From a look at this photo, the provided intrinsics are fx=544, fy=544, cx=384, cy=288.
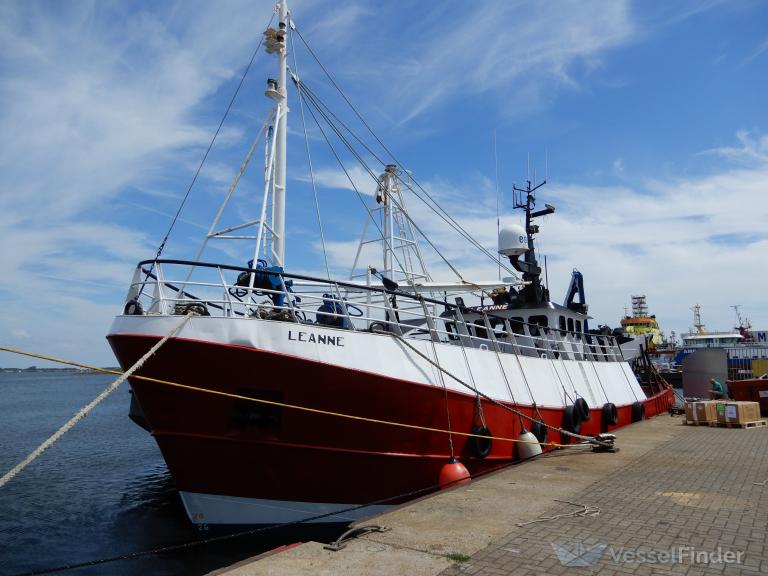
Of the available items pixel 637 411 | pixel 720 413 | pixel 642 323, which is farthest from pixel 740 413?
pixel 642 323

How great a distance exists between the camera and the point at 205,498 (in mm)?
8203

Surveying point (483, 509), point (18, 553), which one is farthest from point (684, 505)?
point (18, 553)

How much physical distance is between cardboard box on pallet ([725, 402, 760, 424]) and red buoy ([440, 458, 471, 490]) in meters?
10.6

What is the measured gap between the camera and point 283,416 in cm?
790

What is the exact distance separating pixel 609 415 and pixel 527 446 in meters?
5.41

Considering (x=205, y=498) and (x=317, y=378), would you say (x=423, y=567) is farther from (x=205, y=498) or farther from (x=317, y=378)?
(x=205, y=498)

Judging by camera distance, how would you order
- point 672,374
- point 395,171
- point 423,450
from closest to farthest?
1. point 423,450
2. point 395,171
3. point 672,374

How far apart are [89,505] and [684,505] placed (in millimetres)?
13553

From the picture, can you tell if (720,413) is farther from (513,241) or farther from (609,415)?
(513,241)

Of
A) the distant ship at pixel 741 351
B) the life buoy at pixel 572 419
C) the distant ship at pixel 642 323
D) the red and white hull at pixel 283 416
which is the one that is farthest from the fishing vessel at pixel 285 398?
the distant ship at pixel 642 323

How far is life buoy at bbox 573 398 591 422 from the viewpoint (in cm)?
1344

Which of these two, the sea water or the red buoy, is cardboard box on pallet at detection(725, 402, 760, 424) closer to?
the red buoy

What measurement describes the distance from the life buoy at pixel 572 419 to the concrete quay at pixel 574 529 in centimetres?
323

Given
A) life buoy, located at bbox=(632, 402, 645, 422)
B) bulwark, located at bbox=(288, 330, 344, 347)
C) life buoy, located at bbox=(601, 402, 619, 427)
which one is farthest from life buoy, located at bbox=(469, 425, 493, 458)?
life buoy, located at bbox=(632, 402, 645, 422)
